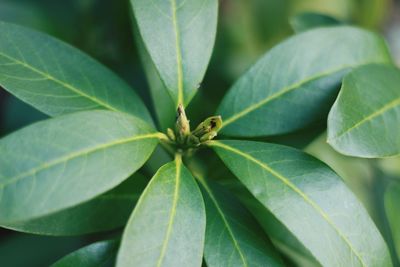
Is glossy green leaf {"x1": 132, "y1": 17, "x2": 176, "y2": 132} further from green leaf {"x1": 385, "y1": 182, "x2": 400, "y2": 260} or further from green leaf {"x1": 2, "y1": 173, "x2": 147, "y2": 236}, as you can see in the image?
green leaf {"x1": 385, "y1": 182, "x2": 400, "y2": 260}

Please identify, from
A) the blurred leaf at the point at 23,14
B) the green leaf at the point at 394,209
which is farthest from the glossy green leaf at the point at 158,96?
the blurred leaf at the point at 23,14

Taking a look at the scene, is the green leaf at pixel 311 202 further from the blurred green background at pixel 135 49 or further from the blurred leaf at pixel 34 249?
the blurred leaf at pixel 34 249

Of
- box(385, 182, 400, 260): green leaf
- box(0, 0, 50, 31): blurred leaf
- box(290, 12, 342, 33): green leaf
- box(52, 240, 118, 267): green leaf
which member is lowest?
box(385, 182, 400, 260): green leaf

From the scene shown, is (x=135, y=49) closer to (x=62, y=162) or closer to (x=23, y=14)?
(x=23, y=14)

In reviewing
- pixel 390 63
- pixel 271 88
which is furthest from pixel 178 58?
pixel 390 63

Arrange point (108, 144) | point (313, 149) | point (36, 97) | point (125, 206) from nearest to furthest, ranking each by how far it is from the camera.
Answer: point (108, 144), point (36, 97), point (125, 206), point (313, 149)

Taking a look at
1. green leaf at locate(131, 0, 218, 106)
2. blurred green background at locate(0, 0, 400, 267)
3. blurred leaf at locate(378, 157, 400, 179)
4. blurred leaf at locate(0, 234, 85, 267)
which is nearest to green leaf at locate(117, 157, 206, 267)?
green leaf at locate(131, 0, 218, 106)

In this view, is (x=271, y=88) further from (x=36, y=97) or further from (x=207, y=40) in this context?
(x=36, y=97)
